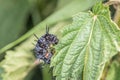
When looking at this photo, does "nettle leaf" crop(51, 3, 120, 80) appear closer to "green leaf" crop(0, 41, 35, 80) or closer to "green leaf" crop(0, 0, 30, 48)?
"green leaf" crop(0, 41, 35, 80)

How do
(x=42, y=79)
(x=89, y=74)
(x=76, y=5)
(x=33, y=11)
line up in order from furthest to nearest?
1. (x=33, y=11)
2. (x=42, y=79)
3. (x=76, y=5)
4. (x=89, y=74)

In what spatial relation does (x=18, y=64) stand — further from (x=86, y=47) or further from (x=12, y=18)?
(x=86, y=47)

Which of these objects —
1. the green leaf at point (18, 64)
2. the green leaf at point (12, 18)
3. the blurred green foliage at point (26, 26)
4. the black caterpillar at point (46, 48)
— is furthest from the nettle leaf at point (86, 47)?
the green leaf at point (12, 18)

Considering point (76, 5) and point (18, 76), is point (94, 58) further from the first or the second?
point (18, 76)

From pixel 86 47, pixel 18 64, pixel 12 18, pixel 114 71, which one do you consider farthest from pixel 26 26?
pixel 86 47

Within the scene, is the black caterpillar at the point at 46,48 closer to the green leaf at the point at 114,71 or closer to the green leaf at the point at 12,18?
the green leaf at the point at 114,71

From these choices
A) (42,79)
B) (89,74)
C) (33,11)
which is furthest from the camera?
(33,11)

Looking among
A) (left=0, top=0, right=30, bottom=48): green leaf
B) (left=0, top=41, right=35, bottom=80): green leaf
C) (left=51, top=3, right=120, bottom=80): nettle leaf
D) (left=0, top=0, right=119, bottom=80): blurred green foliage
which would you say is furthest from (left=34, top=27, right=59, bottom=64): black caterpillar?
(left=0, top=0, right=30, bottom=48): green leaf

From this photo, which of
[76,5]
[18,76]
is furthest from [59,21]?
[18,76]
